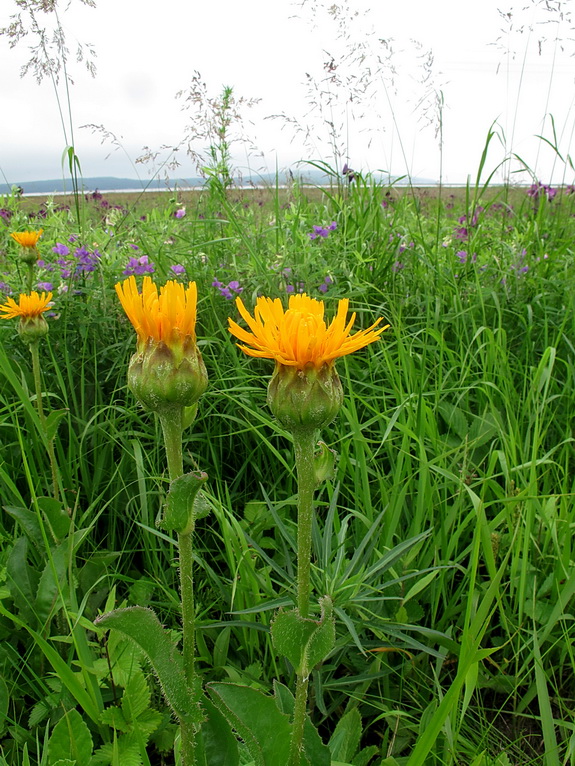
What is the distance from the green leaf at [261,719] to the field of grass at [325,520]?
0.06 ft

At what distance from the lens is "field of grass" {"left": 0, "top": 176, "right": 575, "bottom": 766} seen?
1126mm

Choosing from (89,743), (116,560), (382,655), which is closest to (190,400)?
(89,743)

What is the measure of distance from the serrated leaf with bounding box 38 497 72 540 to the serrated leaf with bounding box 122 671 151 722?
1.37ft

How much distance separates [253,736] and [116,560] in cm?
89

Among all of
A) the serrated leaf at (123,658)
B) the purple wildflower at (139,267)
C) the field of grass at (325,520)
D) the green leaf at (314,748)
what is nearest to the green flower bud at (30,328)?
the field of grass at (325,520)

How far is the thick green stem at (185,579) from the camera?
805mm

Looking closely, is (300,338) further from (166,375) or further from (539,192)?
(539,192)

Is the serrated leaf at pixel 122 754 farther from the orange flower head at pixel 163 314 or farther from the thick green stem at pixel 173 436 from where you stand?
the orange flower head at pixel 163 314

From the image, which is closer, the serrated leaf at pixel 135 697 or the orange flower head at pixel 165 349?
the orange flower head at pixel 165 349

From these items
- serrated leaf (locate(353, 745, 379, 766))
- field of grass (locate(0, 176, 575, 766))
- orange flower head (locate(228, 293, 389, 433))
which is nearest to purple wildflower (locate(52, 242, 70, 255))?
field of grass (locate(0, 176, 575, 766))

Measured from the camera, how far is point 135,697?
1074 mm

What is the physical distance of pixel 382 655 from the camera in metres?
1.26

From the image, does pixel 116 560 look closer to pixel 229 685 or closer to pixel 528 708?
pixel 229 685

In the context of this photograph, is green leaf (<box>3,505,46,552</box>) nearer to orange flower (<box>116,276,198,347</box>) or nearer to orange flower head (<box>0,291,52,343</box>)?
orange flower head (<box>0,291,52,343</box>)
